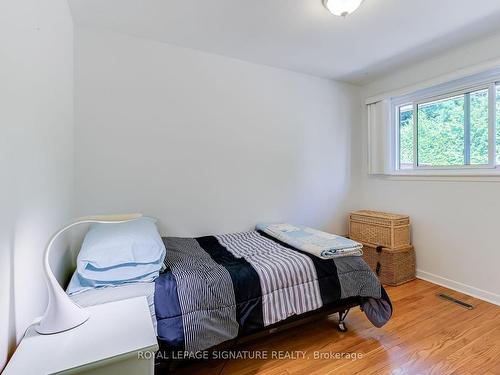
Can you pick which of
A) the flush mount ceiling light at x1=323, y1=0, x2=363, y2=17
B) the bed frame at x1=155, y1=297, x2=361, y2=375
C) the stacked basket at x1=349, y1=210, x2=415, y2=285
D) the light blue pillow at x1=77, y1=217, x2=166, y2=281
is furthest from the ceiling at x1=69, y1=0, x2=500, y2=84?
the bed frame at x1=155, y1=297, x2=361, y2=375

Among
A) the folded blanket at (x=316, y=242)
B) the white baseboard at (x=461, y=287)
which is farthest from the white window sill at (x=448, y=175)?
the folded blanket at (x=316, y=242)

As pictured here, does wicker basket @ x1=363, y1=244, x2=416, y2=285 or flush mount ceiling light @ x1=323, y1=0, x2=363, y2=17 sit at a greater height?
flush mount ceiling light @ x1=323, y1=0, x2=363, y2=17

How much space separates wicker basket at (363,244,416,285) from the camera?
2633 millimetres

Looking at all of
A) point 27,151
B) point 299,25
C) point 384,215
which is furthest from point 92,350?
point 384,215

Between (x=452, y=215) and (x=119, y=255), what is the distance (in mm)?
2894

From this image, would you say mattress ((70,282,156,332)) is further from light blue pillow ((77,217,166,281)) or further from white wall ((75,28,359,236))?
white wall ((75,28,359,236))

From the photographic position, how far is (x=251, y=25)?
2.02m

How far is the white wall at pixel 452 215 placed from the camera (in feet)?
7.43

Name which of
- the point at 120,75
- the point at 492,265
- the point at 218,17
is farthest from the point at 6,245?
the point at 492,265

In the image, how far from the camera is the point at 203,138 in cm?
246

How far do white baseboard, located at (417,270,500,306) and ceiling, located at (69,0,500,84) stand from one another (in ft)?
7.23

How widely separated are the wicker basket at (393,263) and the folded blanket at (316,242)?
0.83m

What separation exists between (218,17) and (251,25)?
263 mm

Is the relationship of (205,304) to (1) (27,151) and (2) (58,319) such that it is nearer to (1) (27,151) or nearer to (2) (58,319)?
(2) (58,319)
